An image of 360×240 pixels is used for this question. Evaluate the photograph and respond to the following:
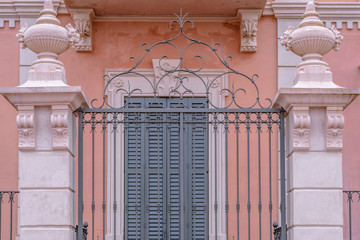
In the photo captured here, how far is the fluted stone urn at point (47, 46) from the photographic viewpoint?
28.1ft

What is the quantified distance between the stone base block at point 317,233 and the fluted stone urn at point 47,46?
296 centimetres

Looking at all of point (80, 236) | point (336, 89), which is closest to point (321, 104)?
point (336, 89)

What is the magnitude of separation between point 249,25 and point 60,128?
4717 millimetres

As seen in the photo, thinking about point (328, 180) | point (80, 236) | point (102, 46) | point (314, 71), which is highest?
point (102, 46)

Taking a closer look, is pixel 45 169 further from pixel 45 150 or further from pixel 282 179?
pixel 282 179

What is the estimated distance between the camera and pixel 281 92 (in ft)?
27.7

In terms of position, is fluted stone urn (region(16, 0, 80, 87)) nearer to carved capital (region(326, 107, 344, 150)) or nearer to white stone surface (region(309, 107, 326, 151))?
white stone surface (region(309, 107, 326, 151))

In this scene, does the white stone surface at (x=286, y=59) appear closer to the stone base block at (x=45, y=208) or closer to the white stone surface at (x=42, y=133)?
the white stone surface at (x=42, y=133)

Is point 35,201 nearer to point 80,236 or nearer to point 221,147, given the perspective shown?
point 80,236

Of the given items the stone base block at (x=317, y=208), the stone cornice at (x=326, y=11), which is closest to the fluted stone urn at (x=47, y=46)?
the stone base block at (x=317, y=208)

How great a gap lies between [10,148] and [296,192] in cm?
531

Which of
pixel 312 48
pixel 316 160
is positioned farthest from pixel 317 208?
pixel 312 48

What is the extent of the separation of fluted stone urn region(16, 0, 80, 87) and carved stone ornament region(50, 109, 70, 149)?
0.32 meters

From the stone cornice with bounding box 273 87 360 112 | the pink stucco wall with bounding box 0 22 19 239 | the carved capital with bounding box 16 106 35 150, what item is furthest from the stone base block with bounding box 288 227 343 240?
the pink stucco wall with bounding box 0 22 19 239
